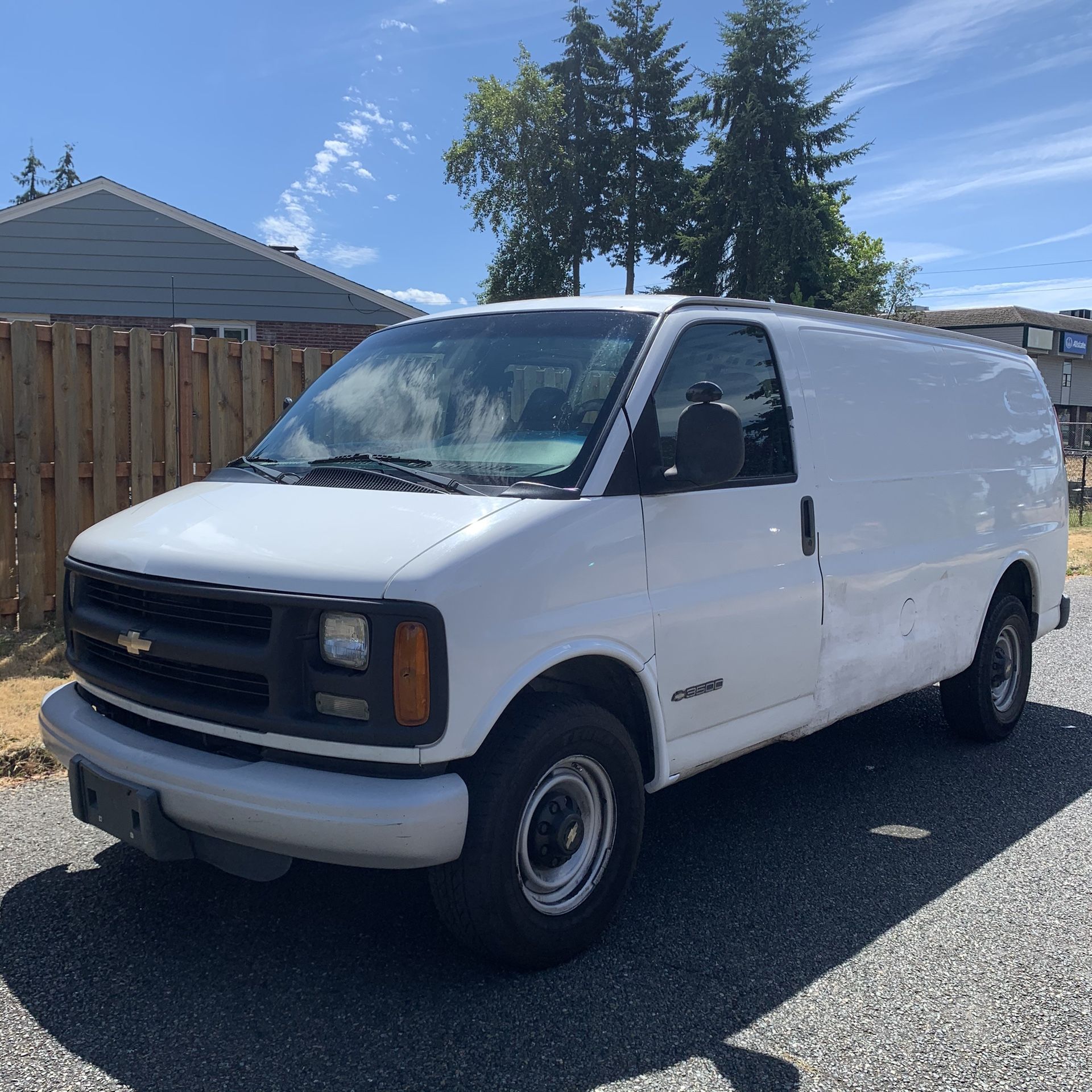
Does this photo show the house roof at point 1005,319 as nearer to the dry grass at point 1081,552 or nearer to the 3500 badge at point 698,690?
the dry grass at point 1081,552

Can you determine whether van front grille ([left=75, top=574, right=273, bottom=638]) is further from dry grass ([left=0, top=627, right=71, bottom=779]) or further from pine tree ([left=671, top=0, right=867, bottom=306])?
pine tree ([left=671, top=0, right=867, bottom=306])

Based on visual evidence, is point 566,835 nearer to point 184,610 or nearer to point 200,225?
point 184,610

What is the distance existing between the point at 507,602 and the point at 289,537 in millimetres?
687

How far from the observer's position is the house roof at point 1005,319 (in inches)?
2217

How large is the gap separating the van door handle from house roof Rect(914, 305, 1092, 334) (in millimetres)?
52050

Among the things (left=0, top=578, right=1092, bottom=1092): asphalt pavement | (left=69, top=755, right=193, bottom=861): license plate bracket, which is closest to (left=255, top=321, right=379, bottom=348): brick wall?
(left=0, top=578, right=1092, bottom=1092): asphalt pavement

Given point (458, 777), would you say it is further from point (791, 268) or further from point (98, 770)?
point (791, 268)

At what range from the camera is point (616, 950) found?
3.45 m

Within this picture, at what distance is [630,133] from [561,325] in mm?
37171

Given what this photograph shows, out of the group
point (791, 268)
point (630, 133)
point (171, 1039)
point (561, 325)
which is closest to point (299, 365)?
point (561, 325)

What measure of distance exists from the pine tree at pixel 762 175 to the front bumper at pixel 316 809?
1344 inches

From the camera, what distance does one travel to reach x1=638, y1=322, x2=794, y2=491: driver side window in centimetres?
361

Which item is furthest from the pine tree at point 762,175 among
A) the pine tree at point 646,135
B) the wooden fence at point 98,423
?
the wooden fence at point 98,423

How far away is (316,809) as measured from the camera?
2803 mm
